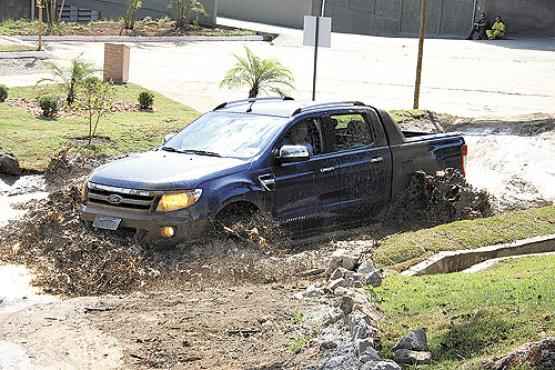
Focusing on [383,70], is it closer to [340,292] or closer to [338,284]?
[338,284]

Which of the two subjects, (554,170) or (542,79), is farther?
(542,79)

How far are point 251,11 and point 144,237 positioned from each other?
38262mm

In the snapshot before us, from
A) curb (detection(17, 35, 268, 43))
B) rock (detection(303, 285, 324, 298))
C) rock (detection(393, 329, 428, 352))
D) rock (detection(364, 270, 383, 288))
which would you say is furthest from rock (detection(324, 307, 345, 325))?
curb (detection(17, 35, 268, 43))

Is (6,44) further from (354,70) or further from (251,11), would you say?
(251,11)

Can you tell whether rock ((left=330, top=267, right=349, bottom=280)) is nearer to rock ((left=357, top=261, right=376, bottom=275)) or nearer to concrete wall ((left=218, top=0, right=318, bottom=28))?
rock ((left=357, top=261, right=376, bottom=275))

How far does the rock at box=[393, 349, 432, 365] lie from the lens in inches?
251

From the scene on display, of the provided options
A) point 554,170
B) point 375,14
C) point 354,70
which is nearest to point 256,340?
point 554,170

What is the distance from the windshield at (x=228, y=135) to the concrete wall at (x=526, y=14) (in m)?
32.0

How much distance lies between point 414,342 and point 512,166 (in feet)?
37.3

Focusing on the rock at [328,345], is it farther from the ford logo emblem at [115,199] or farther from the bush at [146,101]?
the bush at [146,101]

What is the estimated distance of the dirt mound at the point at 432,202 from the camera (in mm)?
12586

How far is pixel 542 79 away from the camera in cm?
2852

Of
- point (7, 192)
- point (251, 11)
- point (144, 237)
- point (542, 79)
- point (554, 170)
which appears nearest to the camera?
point (144, 237)

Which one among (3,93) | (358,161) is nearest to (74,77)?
(3,93)
